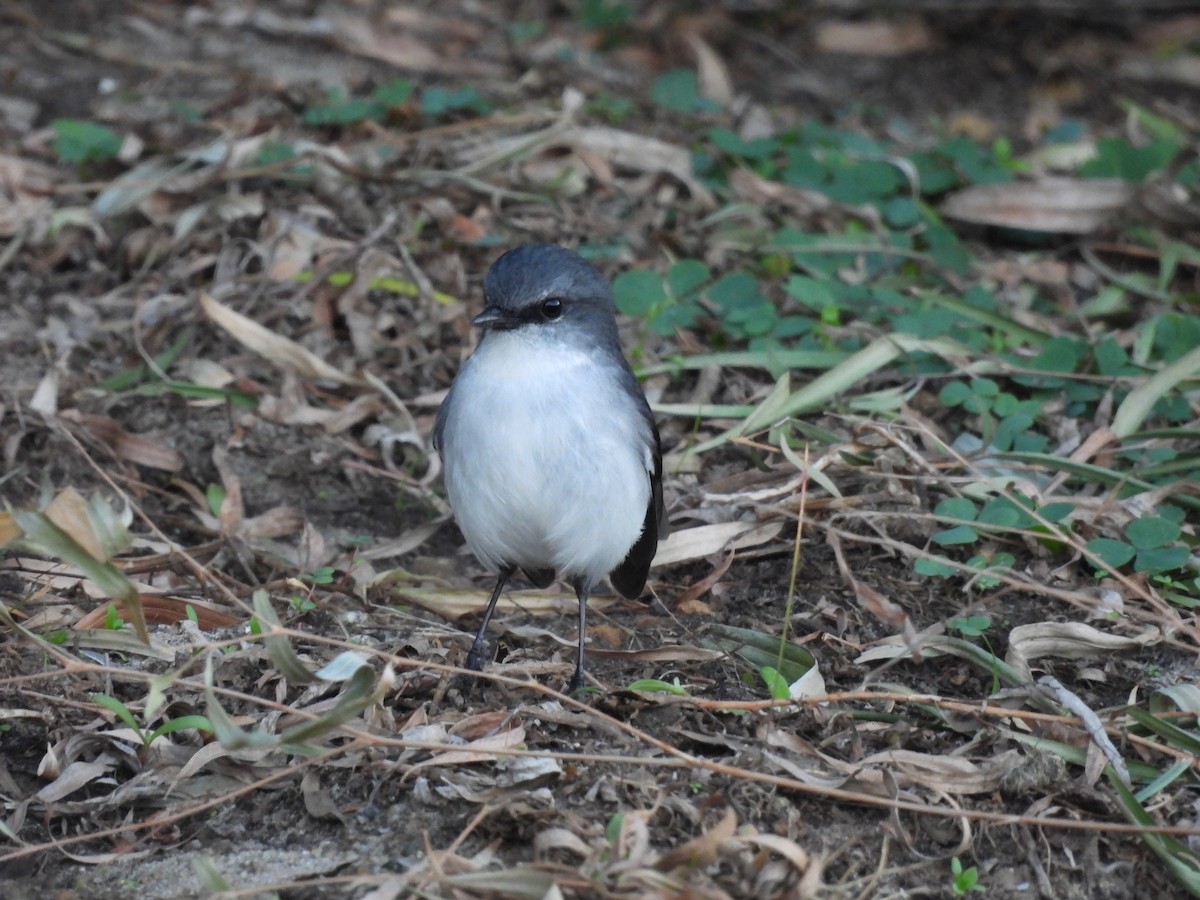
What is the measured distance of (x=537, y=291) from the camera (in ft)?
15.6

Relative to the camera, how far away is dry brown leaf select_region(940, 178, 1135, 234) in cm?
733

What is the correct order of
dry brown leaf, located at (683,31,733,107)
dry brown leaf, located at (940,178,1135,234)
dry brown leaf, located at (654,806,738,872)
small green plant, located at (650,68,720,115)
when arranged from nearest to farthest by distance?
dry brown leaf, located at (654,806,738,872) < dry brown leaf, located at (940,178,1135,234) < small green plant, located at (650,68,720,115) < dry brown leaf, located at (683,31,733,107)

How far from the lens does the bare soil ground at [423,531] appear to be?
3746 millimetres

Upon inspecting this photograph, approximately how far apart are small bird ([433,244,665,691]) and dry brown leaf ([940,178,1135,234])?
3.21 m

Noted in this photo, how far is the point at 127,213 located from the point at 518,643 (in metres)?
3.38

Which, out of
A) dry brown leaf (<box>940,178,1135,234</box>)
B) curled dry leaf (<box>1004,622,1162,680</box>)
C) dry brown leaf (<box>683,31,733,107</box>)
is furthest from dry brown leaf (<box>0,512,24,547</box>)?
dry brown leaf (<box>683,31,733,107</box>)

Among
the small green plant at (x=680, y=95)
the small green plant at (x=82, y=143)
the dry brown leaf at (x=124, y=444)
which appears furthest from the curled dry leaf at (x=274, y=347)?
the small green plant at (x=680, y=95)

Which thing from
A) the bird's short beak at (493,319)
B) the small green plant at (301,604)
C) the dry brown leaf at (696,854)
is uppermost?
the bird's short beak at (493,319)

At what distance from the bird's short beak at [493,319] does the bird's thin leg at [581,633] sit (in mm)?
965

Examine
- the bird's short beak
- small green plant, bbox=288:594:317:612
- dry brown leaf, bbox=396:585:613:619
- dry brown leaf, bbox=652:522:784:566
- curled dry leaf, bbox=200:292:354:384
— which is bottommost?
dry brown leaf, bbox=396:585:613:619

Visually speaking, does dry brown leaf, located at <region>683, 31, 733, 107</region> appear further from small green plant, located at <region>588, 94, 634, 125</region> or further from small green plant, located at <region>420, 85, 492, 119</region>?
small green plant, located at <region>420, 85, 492, 119</region>

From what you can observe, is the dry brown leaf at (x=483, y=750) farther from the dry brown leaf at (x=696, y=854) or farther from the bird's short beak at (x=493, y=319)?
the bird's short beak at (x=493, y=319)

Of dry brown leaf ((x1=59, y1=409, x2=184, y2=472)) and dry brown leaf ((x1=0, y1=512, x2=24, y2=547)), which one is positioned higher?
dry brown leaf ((x1=0, y1=512, x2=24, y2=547))

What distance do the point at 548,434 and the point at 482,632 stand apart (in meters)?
0.80
